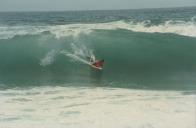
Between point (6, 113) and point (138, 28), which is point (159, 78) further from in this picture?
point (138, 28)

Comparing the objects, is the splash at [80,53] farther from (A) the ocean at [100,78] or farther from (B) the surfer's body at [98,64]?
(B) the surfer's body at [98,64]

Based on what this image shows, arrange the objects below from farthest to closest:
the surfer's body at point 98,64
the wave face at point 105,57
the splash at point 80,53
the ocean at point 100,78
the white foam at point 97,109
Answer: the splash at point 80,53
the surfer's body at point 98,64
the wave face at point 105,57
the ocean at point 100,78
the white foam at point 97,109

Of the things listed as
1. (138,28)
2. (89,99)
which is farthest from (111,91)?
(138,28)

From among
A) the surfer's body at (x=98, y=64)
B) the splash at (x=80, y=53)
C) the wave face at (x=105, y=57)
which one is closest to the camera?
the wave face at (x=105, y=57)

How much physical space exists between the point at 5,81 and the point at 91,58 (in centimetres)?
332

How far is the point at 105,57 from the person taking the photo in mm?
18094

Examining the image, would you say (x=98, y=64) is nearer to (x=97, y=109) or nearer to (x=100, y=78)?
(x=100, y=78)

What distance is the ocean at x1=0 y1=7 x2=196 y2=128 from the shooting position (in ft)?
30.6

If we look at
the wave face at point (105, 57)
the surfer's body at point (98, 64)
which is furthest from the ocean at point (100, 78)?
the surfer's body at point (98, 64)

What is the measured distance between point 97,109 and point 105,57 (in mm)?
8182

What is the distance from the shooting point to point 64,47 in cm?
1947

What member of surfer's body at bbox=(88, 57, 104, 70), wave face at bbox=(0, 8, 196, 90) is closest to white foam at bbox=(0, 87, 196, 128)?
wave face at bbox=(0, 8, 196, 90)

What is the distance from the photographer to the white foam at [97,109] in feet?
29.2

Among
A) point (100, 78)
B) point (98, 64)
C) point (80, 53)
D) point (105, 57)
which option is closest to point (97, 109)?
point (100, 78)
